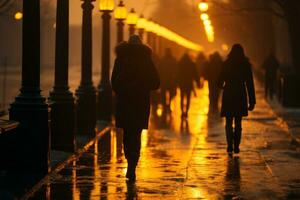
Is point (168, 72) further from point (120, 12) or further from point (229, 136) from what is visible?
point (229, 136)

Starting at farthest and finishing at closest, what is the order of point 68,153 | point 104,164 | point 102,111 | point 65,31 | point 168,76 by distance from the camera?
point 168,76
point 102,111
point 65,31
point 68,153
point 104,164

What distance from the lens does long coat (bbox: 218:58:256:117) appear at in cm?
1641

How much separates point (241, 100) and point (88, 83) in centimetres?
587

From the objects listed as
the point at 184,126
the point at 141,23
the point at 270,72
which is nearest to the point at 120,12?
the point at 184,126

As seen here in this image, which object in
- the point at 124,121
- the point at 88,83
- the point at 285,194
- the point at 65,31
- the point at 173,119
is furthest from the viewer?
the point at 173,119

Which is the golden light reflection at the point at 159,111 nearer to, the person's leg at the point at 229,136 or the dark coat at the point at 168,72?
the dark coat at the point at 168,72

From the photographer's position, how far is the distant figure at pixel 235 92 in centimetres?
1642

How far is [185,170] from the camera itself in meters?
13.9

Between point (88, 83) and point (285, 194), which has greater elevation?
point (88, 83)

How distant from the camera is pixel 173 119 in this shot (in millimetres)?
26625

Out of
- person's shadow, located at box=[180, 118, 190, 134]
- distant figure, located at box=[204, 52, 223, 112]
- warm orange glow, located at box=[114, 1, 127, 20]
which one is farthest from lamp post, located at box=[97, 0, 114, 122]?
distant figure, located at box=[204, 52, 223, 112]

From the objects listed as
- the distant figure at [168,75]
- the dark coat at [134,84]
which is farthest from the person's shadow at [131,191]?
the distant figure at [168,75]

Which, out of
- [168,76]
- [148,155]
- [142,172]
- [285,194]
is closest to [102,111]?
[168,76]

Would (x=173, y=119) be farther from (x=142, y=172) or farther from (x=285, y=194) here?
(x=285, y=194)
